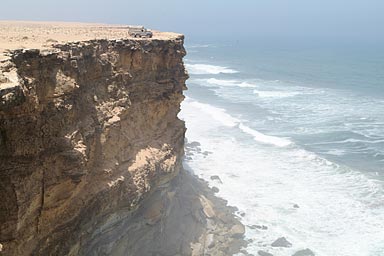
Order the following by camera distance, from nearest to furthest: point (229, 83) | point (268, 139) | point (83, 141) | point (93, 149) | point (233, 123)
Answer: point (83, 141)
point (93, 149)
point (268, 139)
point (233, 123)
point (229, 83)

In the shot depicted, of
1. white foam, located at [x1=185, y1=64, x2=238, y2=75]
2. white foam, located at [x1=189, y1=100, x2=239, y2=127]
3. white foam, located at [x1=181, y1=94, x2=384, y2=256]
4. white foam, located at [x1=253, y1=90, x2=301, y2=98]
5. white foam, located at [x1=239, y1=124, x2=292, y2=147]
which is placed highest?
white foam, located at [x1=185, y1=64, x2=238, y2=75]

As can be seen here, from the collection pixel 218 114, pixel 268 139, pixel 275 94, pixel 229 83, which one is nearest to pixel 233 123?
pixel 218 114

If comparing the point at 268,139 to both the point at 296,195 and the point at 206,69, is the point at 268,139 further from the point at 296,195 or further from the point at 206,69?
the point at 206,69

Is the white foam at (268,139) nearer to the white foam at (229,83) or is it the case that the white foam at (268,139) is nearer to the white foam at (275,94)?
the white foam at (275,94)

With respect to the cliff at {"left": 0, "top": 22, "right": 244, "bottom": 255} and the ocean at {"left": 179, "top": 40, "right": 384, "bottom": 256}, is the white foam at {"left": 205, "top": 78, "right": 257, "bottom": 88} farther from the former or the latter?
the cliff at {"left": 0, "top": 22, "right": 244, "bottom": 255}

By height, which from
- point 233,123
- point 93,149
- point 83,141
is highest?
point 83,141

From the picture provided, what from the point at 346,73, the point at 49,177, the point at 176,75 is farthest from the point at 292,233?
the point at 346,73

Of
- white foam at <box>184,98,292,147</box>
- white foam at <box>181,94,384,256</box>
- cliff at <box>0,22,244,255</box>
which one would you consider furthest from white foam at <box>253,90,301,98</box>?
cliff at <box>0,22,244,255</box>

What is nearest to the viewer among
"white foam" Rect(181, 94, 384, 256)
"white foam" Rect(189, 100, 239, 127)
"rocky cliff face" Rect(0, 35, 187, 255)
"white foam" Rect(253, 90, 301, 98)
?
"rocky cliff face" Rect(0, 35, 187, 255)
